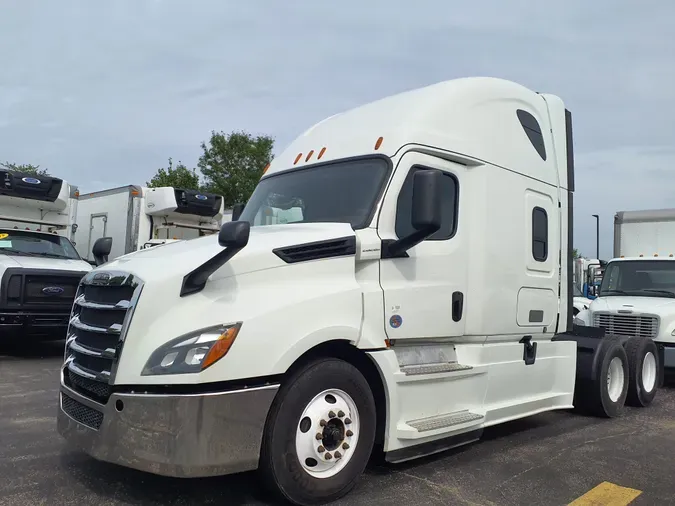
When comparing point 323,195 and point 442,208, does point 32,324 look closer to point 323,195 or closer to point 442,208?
point 323,195

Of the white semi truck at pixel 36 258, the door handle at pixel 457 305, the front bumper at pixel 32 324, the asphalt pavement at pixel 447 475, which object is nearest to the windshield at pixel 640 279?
the asphalt pavement at pixel 447 475

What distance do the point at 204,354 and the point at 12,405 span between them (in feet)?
13.8

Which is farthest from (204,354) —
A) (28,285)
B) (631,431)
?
(28,285)

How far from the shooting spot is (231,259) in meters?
3.85

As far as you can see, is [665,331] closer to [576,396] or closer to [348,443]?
[576,396]

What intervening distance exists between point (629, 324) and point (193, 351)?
25.6ft

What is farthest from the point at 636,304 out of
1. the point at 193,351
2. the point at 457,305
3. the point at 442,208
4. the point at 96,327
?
the point at 96,327

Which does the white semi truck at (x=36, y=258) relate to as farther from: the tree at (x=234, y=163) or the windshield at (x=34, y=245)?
the tree at (x=234, y=163)

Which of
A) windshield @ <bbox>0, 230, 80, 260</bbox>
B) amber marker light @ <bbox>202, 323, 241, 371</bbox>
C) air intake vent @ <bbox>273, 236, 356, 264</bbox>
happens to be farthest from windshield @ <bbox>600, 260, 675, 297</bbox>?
windshield @ <bbox>0, 230, 80, 260</bbox>

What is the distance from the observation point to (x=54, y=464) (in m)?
4.59

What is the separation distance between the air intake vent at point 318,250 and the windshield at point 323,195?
→ 0.81 ft

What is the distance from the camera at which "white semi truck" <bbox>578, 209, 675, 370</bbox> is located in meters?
8.99

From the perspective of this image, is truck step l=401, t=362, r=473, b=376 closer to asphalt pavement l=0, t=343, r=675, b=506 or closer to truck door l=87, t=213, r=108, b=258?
asphalt pavement l=0, t=343, r=675, b=506

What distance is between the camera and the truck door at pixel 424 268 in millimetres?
4527
